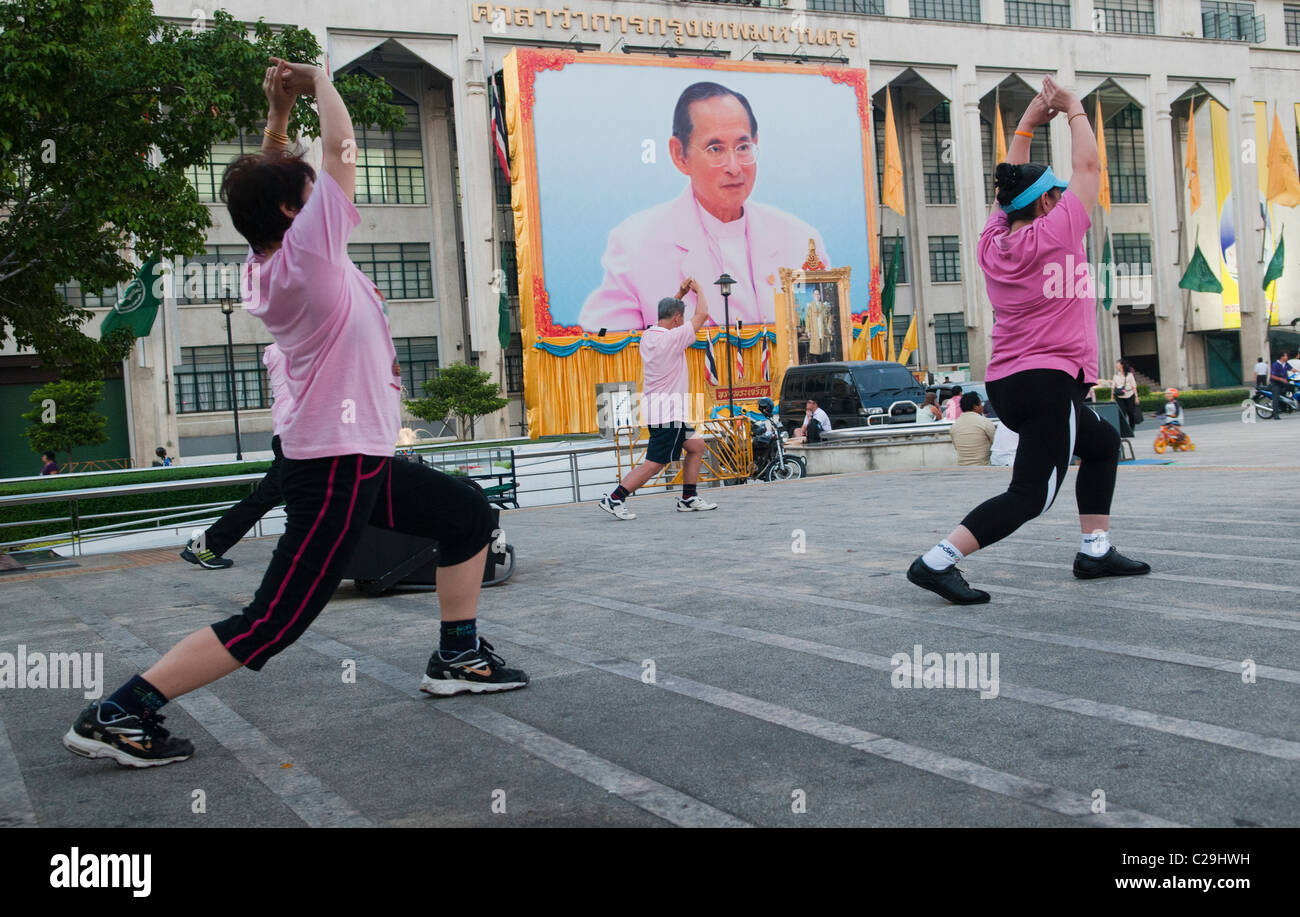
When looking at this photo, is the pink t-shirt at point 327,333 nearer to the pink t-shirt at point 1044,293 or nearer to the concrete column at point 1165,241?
the pink t-shirt at point 1044,293

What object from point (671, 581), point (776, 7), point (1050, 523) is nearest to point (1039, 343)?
point (671, 581)

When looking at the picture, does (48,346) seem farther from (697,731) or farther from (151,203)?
(697,731)

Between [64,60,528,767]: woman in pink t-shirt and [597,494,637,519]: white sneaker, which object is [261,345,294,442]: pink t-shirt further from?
[597,494,637,519]: white sneaker

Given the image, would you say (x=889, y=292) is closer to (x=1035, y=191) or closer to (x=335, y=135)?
(x=1035, y=191)

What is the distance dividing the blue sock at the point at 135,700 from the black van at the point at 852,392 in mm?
21423

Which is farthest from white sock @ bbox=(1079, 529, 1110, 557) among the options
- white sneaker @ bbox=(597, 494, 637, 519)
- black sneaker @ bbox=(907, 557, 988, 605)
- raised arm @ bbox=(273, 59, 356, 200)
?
white sneaker @ bbox=(597, 494, 637, 519)

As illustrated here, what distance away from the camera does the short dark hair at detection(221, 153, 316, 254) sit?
3.42m

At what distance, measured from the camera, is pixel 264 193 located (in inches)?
135

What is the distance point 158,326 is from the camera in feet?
125

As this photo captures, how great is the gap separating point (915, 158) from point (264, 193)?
50143 mm

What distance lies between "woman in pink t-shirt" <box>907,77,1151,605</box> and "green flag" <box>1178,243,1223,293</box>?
44.8 meters

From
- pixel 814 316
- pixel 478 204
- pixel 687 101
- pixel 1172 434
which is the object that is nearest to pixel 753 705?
pixel 1172 434

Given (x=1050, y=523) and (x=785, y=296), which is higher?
(x=785, y=296)

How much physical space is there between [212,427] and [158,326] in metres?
3.73
